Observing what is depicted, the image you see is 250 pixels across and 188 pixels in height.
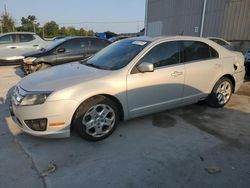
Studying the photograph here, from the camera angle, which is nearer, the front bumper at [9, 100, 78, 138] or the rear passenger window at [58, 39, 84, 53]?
the front bumper at [9, 100, 78, 138]

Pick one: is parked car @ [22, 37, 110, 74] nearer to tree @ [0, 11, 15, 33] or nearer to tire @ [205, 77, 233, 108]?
tire @ [205, 77, 233, 108]

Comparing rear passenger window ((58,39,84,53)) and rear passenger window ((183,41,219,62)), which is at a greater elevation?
rear passenger window ((183,41,219,62))

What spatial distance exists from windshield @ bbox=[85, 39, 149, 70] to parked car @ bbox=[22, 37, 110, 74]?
3.46 metres

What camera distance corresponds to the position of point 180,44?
167 inches

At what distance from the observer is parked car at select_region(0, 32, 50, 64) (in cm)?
1083

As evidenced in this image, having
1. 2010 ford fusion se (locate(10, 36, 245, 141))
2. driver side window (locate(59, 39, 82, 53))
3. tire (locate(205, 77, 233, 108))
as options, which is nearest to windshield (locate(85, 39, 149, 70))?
2010 ford fusion se (locate(10, 36, 245, 141))

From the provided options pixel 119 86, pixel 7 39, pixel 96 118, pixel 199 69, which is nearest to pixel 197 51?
pixel 199 69

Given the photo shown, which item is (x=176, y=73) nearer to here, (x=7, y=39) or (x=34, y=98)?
(x=34, y=98)

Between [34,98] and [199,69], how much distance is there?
9.50ft

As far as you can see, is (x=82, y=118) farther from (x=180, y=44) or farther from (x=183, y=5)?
(x=183, y=5)

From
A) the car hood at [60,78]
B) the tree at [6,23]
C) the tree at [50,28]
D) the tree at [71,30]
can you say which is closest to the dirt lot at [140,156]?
the car hood at [60,78]

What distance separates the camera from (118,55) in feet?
13.3

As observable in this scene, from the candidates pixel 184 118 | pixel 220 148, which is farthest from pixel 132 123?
pixel 220 148

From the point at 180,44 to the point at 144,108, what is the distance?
135cm
